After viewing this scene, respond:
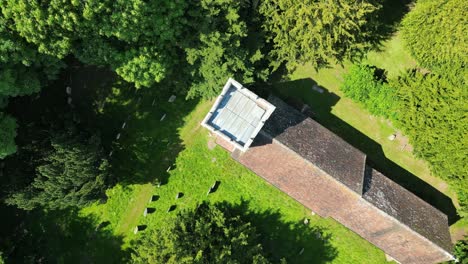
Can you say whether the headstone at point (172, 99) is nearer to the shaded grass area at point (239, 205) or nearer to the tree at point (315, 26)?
the shaded grass area at point (239, 205)

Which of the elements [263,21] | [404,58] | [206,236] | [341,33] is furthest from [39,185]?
[404,58]

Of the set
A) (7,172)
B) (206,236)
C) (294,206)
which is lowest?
(7,172)

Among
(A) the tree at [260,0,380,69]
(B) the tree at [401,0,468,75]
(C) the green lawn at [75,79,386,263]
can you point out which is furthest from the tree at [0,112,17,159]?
(B) the tree at [401,0,468,75]

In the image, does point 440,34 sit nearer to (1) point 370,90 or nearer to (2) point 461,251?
(1) point 370,90

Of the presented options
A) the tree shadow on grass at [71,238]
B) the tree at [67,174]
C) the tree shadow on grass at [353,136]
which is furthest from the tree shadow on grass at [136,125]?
the tree shadow on grass at [353,136]

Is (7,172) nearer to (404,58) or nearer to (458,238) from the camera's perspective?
(404,58)
